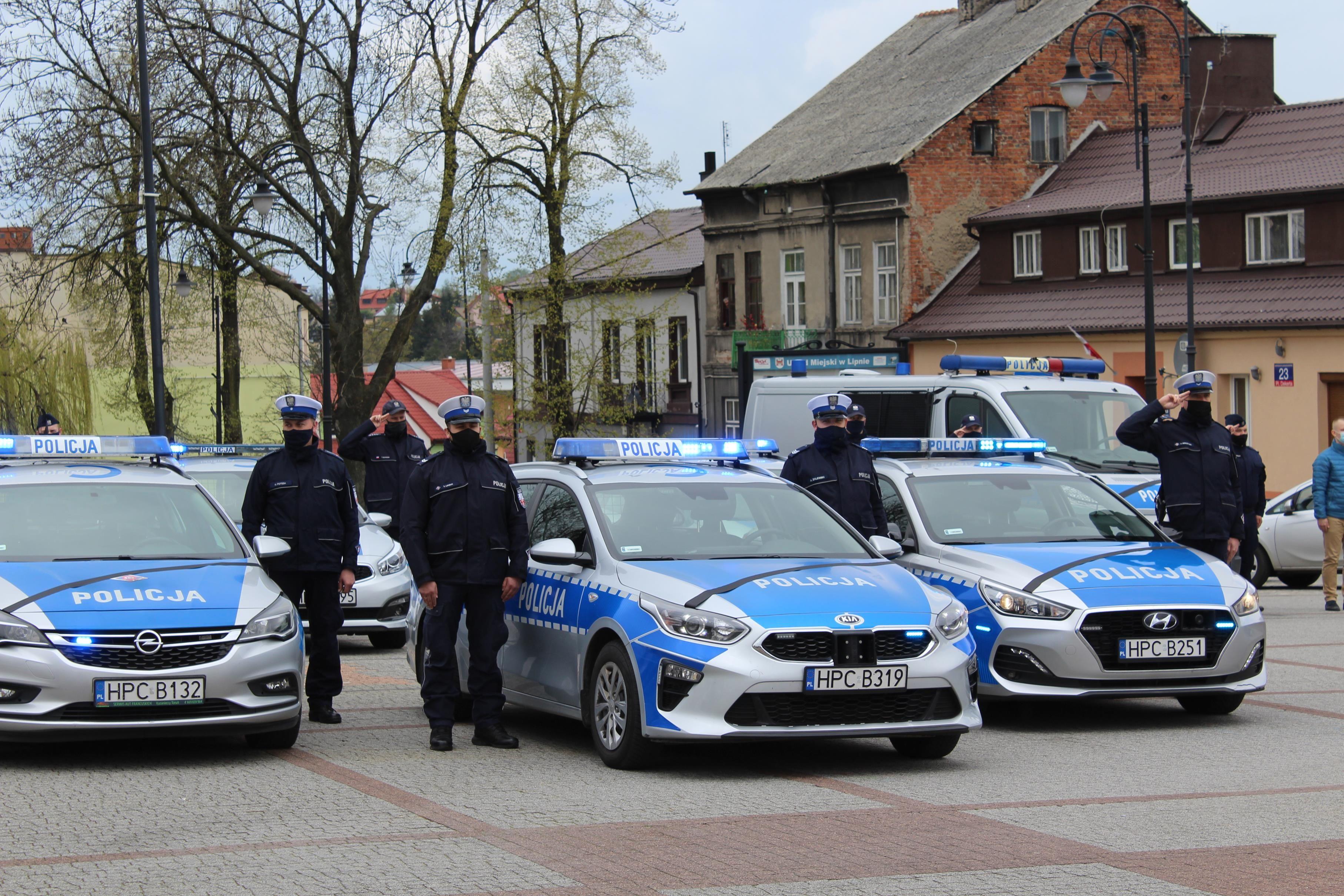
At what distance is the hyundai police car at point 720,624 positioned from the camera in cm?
836

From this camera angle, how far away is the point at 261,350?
148 ft

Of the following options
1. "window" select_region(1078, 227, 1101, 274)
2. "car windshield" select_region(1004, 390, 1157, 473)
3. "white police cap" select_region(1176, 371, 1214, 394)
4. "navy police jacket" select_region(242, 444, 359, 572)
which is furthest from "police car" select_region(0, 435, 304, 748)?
"window" select_region(1078, 227, 1101, 274)

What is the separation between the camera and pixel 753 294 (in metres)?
48.7

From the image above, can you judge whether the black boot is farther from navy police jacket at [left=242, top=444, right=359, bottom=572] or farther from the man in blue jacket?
the man in blue jacket

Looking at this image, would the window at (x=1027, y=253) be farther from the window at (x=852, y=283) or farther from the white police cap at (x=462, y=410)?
the white police cap at (x=462, y=410)

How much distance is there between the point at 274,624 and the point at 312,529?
57.3 inches

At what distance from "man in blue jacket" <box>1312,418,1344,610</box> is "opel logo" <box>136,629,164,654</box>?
13246 millimetres

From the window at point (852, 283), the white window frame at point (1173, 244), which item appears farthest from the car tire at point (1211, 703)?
the window at point (852, 283)

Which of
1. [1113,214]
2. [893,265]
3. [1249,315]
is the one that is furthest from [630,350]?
[1249,315]

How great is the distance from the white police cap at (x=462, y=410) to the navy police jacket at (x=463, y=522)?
168 mm

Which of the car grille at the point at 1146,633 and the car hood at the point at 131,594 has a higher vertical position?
the car hood at the point at 131,594

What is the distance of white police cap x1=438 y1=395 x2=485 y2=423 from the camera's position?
953 cm

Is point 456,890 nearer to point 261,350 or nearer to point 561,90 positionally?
point 561,90

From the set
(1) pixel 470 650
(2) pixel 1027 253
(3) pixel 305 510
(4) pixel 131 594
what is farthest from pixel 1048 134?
(4) pixel 131 594
